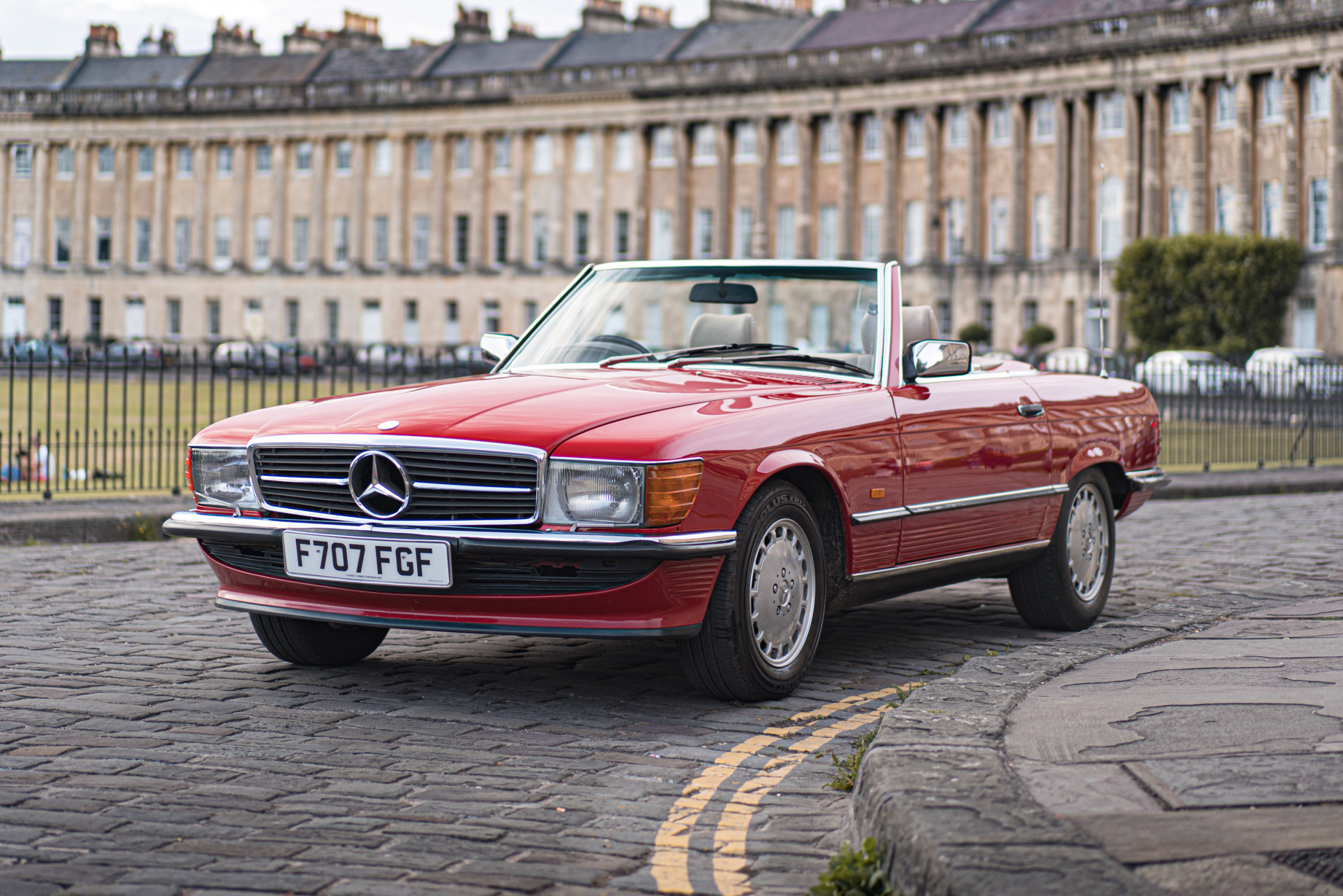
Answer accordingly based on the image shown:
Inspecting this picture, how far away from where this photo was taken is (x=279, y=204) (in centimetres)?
9131

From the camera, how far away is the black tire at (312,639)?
22.0ft

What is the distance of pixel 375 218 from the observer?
89500 mm

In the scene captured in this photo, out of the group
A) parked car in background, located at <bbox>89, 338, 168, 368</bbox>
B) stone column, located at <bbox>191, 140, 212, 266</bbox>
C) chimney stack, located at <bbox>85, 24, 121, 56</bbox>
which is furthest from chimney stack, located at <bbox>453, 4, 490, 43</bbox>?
parked car in background, located at <bbox>89, 338, 168, 368</bbox>

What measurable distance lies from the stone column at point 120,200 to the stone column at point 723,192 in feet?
122

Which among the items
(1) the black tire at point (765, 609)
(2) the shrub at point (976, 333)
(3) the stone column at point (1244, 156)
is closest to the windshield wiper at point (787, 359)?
(1) the black tire at point (765, 609)

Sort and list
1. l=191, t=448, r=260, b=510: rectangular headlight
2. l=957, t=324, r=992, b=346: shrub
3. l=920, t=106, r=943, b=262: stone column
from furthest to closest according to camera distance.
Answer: l=920, t=106, r=943, b=262: stone column
l=957, t=324, r=992, b=346: shrub
l=191, t=448, r=260, b=510: rectangular headlight

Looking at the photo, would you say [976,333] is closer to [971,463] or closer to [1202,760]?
[971,463]

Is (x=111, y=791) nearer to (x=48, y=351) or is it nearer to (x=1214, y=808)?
(x=1214, y=808)

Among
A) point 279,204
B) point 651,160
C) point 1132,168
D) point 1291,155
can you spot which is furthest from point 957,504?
point 279,204

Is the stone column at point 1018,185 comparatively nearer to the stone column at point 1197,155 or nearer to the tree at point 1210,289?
the stone column at point 1197,155

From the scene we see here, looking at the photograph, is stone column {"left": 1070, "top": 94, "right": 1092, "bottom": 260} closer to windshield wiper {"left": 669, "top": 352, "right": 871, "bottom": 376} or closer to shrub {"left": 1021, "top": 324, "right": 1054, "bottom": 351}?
shrub {"left": 1021, "top": 324, "right": 1054, "bottom": 351}

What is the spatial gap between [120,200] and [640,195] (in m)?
33.6

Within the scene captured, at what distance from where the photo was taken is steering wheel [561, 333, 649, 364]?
732 cm

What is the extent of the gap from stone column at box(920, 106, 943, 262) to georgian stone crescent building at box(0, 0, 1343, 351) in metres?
0.15
